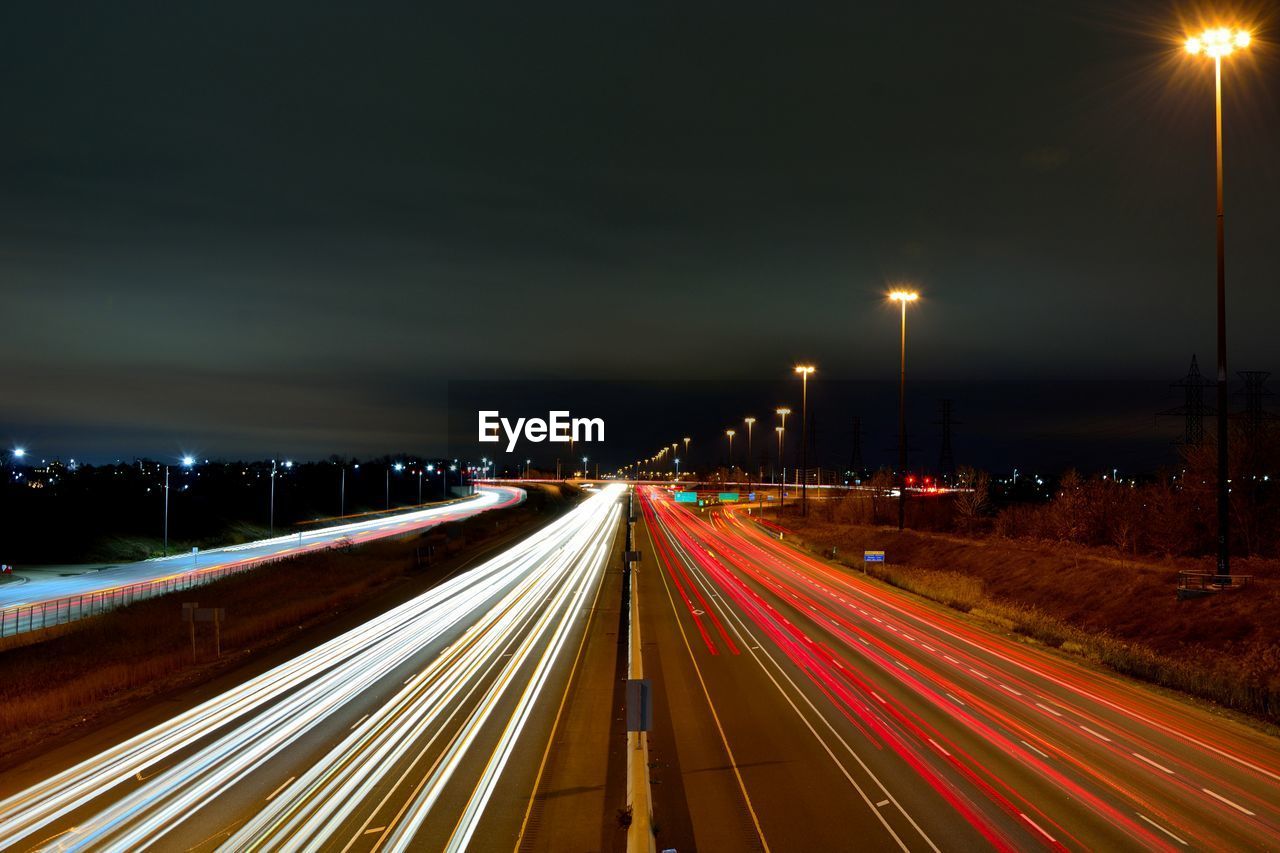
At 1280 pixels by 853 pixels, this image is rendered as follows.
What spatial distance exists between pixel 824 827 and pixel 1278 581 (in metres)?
20.8

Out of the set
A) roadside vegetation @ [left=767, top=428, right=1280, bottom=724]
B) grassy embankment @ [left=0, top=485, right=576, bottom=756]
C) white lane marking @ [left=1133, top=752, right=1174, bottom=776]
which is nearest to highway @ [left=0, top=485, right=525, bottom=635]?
grassy embankment @ [left=0, top=485, right=576, bottom=756]

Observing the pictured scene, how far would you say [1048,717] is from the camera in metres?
17.5

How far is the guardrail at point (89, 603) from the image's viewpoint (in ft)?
121

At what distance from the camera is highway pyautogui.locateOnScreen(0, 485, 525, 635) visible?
3925cm

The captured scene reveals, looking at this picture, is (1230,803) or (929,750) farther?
(929,750)

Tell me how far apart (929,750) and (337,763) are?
10.4m

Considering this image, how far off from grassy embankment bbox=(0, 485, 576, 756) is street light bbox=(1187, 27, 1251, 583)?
27.8 metres

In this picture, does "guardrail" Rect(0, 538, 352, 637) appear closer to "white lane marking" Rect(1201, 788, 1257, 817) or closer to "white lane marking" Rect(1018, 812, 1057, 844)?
"white lane marking" Rect(1018, 812, 1057, 844)

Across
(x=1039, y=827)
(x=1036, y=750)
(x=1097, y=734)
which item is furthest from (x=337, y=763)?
(x=1097, y=734)

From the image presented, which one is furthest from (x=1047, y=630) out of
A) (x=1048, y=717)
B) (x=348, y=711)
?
(x=348, y=711)

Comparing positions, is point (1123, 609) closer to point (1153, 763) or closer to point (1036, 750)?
point (1153, 763)

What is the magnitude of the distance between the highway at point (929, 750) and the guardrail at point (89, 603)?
1102 inches

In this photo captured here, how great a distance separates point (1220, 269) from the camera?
23.5 metres

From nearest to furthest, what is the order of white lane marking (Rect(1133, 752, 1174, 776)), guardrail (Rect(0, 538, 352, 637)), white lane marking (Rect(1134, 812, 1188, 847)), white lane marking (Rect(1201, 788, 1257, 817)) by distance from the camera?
white lane marking (Rect(1134, 812, 1188, 847)), white lane marking (Rect(1201, 788, 1257, 817)), white lane marking (Rect(1133, 752, 1174, 776)), guardrail (Rect(0, 538, 352, 637))
